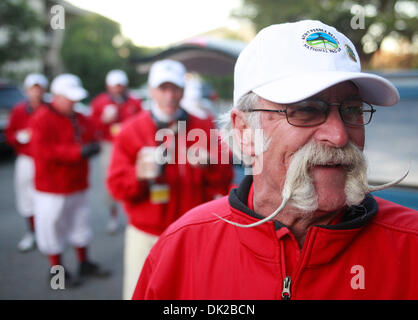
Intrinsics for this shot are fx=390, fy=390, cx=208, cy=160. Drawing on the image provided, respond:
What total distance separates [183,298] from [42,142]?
3271 mm

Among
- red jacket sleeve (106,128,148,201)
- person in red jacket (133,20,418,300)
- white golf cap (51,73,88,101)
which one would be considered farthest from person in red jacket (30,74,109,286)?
person in red jacket (133,20,418,300)

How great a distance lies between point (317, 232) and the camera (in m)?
1.28

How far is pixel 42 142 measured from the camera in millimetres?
4184

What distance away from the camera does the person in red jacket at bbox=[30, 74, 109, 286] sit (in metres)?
4.23

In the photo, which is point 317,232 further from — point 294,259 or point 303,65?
point 303,65

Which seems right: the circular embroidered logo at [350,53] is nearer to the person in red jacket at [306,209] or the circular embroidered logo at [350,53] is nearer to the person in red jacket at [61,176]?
the person in red jacket at [306,209]

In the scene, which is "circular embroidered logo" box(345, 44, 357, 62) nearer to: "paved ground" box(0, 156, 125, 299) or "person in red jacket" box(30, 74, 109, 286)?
"person in red jacket" box(30, 74, 109, 286)

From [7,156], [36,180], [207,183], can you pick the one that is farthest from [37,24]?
[207,183]

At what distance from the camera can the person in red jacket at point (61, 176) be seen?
4234 mm

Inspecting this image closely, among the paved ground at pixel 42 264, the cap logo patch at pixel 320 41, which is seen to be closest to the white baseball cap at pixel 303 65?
the cap logo patch at pixel 320 41

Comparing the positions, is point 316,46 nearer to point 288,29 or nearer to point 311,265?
point 288,29

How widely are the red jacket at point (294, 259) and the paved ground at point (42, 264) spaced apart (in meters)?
2.91

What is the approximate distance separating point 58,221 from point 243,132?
3389 millimetres

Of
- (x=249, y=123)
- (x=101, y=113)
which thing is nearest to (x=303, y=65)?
(x=249, y=123)
